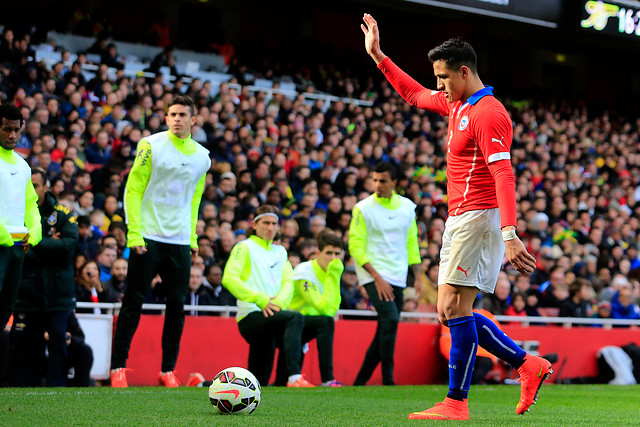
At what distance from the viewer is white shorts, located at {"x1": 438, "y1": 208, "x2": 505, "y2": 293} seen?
531cm

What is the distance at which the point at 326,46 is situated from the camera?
2270 cm

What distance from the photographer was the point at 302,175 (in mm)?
14398

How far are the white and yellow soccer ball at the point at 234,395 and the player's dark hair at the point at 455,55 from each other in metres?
2.18

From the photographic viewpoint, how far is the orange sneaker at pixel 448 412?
207 inches

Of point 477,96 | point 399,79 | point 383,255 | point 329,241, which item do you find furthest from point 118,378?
point 477,96

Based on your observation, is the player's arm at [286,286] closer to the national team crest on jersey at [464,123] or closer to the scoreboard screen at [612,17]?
the national team crest on jersey at [464,123]

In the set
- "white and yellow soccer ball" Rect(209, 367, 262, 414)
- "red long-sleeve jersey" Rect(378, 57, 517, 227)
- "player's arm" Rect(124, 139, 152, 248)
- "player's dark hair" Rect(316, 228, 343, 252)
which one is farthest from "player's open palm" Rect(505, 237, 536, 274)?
"player's dark hair" Rect(316, 228, 343, 252)

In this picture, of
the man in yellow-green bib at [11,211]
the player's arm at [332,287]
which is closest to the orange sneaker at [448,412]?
the man in yellow-green bib at [11,211]

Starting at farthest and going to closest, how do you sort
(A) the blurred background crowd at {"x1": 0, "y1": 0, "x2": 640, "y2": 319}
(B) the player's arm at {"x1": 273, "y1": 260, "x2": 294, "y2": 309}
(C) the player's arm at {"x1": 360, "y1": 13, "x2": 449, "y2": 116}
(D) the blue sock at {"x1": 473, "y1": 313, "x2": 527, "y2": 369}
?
(A) the blurred background crowd at {"x1": 0, "y1": 0, "x2": 640, "y2": 319} → (B) the player's arm at {"x1": 273, "y1": 260, "x2": 294, "y2": 309} → (C) the player's arm at {"x1": 360, "y1": 13, "x2": 449, "y2": 116} → (D) the blue sock at {"x1": 473, "y1": 313, "x2": 527, "y2": 369}

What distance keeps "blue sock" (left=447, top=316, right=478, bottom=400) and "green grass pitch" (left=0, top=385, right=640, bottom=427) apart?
0.20 m

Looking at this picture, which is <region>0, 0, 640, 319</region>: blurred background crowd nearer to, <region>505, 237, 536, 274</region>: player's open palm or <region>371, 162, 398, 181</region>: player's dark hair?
<region>371, 162, 398, 181</region>: player's dark hair

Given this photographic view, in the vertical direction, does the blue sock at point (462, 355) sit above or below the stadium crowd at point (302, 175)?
below

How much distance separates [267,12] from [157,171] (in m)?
17.4

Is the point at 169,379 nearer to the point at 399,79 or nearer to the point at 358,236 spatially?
the point at 358,236
